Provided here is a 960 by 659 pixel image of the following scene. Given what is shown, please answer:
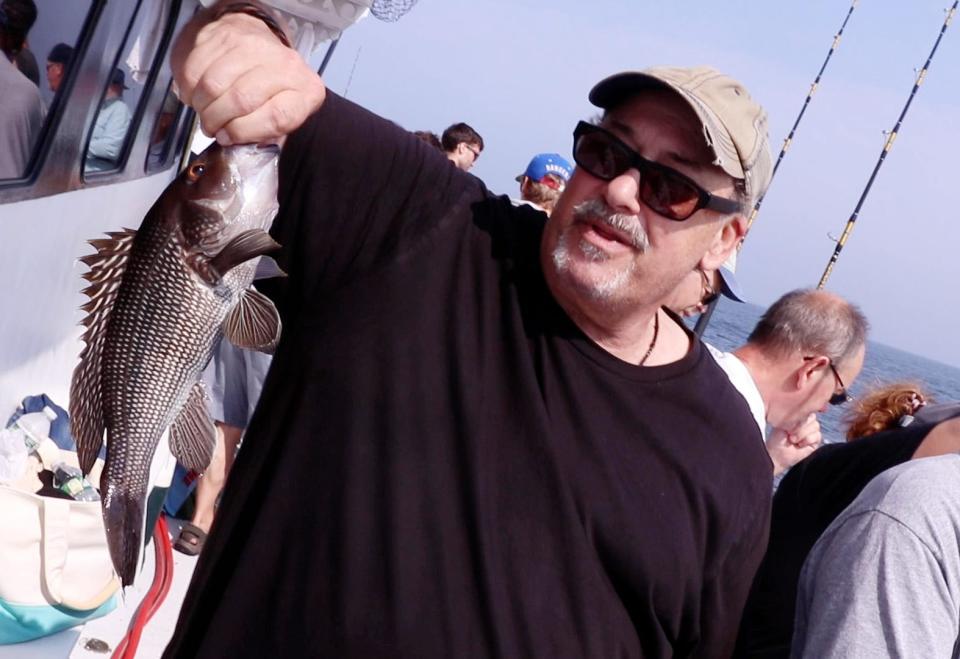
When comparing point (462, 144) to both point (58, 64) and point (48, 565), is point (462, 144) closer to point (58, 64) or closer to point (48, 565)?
point (58, 64)

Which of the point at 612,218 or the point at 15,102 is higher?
the point at 612,218

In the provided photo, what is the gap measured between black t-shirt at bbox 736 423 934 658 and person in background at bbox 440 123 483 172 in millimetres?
5937

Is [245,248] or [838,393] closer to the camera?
[245,248]

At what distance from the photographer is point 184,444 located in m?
2.07

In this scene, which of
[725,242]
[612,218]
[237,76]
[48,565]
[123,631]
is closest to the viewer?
[237,76]

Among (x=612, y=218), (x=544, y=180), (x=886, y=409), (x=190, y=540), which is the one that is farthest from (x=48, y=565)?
(x=544, y=180)

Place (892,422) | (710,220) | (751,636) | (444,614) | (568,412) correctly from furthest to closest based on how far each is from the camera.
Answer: (892,422) < (751,636) < (710,220) < (568,412) < (444,614)

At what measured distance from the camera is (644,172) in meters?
2.28

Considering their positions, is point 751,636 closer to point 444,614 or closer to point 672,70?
point 444,614

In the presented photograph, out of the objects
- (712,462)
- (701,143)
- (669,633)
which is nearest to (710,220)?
(701,143)

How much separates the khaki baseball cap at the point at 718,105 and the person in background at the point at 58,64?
2939mm

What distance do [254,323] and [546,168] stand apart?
548 cm

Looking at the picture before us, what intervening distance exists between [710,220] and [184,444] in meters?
1.19

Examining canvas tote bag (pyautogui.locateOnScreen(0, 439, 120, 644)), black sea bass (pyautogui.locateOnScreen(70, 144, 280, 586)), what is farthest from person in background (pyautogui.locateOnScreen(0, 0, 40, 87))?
black sea bass (pyautogui.locateOnScreen(70, 144, 280, 586))
